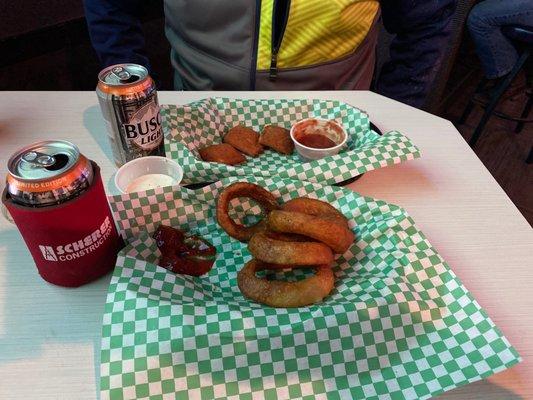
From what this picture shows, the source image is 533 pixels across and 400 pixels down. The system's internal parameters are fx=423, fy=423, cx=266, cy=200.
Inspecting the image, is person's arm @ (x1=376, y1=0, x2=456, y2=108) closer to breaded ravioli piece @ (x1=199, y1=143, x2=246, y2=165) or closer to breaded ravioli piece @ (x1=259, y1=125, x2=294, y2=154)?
breaded ravioli piece @ (x1=259, y1=125, x2=294, y2=154)

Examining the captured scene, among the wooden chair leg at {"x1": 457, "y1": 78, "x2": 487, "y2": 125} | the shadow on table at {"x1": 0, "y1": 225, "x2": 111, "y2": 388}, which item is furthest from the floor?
the shadow on table at {"x1": 0, "y1": 225, "x2": 111, "y2": 388}

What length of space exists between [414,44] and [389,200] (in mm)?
862

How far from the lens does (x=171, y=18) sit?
152 cm

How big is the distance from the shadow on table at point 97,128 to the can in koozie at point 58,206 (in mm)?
417

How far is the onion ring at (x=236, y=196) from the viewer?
2.99 ft

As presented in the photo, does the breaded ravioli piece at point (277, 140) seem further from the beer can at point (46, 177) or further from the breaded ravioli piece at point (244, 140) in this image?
the beer can at point (46, 177)

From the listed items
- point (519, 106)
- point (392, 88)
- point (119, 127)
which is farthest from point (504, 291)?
point (519, 106)

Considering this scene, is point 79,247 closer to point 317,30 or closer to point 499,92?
point 317,30

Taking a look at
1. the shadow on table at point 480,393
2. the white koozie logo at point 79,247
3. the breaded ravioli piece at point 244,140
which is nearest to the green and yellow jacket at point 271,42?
the breaded ravioli piece at point 244,140

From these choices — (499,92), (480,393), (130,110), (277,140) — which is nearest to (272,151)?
(277,140)

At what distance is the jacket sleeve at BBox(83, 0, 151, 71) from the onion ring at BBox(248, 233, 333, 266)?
1.13m

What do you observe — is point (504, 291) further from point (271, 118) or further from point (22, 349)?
point (22, 349)

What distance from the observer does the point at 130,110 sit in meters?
0.94

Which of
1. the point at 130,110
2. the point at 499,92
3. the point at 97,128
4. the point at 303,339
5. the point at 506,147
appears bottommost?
the point at 506,147
